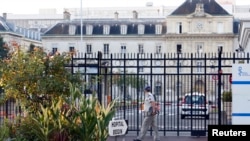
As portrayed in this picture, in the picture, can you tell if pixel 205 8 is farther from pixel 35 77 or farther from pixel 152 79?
pixel 35 77

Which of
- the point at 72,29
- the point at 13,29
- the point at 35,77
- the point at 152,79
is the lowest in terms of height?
the point at 152,79

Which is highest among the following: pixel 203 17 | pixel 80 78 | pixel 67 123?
pixel 203 17

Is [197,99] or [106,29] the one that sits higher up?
[106,29]

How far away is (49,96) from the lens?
40.6ft

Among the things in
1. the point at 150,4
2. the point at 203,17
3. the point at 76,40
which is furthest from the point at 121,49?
the point at 150,4

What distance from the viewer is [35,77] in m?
12.2

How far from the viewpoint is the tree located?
12.2m

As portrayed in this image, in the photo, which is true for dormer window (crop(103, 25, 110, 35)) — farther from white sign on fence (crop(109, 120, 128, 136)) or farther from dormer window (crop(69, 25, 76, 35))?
white sign on fence (crop(109, 120, 128, 136))

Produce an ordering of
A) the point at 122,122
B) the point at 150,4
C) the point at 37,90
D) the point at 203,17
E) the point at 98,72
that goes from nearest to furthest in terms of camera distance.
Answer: the point at 122,122 < the point at 37,90 < the point at 98,72 < the point at 203,17 < the point at 150,4

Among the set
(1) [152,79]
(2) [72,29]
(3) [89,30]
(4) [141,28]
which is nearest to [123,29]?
(4) [141,28]

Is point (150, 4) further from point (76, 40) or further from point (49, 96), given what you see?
point (49, 96)

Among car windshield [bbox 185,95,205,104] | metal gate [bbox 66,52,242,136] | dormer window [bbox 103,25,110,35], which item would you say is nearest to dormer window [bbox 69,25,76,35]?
dormer window [bbox 103,25,110,35]

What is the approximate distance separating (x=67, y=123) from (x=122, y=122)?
1.18 meters

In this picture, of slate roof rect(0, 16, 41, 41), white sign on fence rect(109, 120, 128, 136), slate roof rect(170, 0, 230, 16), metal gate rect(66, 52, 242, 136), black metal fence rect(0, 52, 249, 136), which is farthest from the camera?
slate roof rect(0, 16, 41, 41)
